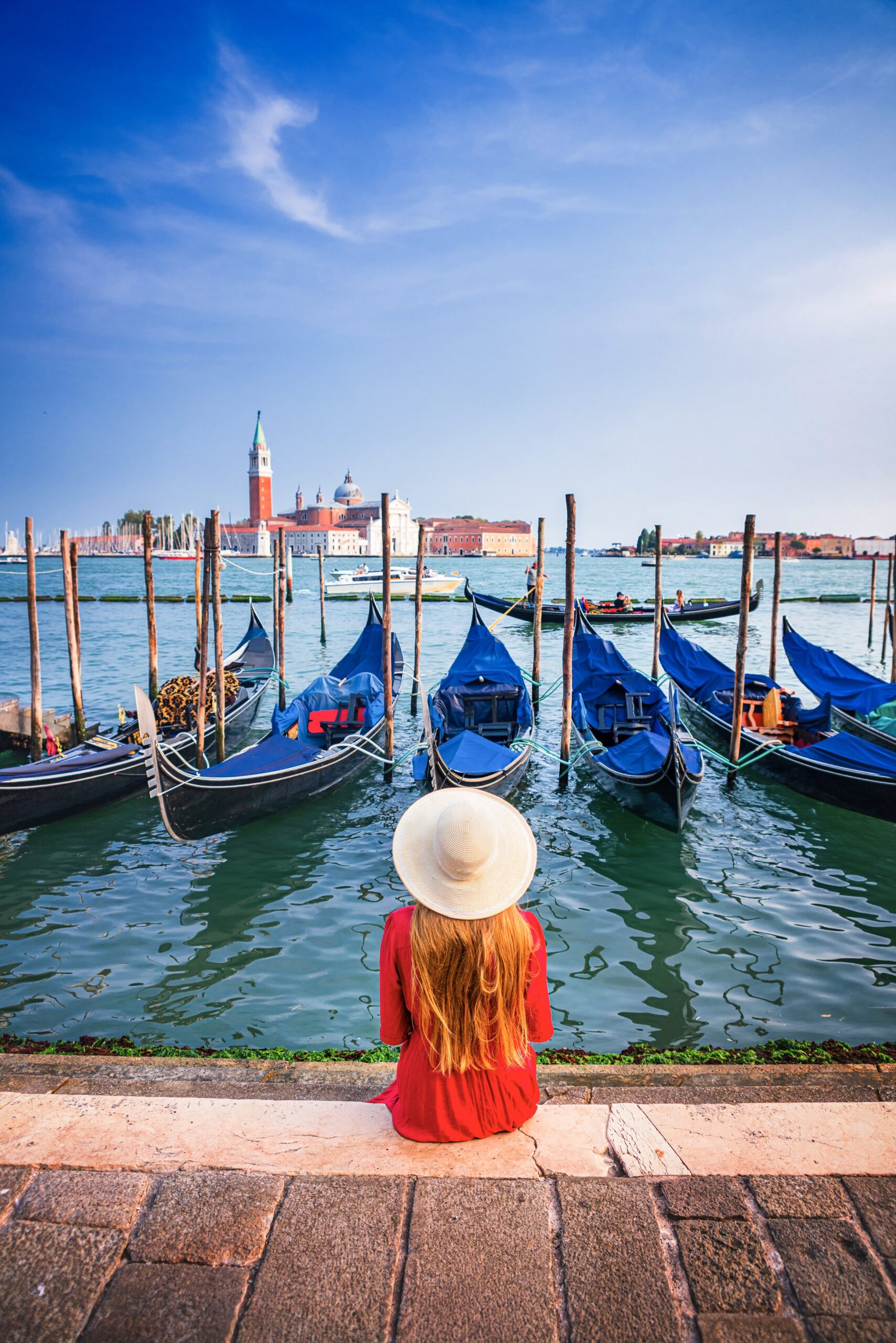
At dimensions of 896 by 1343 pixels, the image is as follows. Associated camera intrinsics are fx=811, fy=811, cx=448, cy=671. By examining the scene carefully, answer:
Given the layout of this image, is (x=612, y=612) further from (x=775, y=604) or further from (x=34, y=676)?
(x=34, y=676)

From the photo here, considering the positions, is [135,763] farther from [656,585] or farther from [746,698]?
[656,585]

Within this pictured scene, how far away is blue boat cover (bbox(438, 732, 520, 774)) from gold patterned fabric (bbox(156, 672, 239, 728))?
9.31 ft

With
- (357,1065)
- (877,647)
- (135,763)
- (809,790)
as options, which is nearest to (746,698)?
(809,790)

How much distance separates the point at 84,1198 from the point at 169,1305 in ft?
1.22

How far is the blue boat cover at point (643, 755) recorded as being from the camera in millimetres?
6043

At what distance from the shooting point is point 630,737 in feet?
24.3

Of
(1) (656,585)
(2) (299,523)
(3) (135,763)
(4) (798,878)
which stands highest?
(2) (299,523)

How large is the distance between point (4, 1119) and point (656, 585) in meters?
11.5

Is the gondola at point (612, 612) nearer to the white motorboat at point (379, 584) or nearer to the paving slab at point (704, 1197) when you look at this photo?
the white motorboat at point (379, 584)

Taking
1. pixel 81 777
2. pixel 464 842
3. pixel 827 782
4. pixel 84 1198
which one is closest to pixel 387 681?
pixel 81 777

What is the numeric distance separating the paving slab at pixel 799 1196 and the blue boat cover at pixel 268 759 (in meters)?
4.63

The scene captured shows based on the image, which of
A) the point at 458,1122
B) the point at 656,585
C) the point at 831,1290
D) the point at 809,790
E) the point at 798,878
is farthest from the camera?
the point at 656,585

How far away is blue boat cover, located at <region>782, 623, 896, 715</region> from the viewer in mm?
8547

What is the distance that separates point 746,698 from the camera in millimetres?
8570
